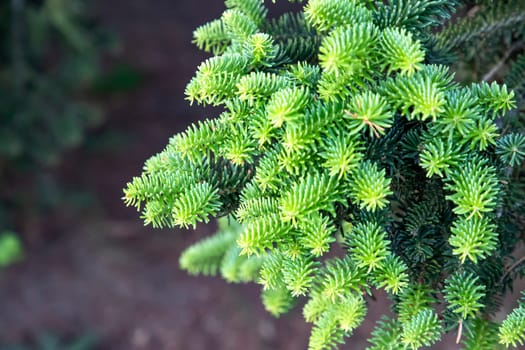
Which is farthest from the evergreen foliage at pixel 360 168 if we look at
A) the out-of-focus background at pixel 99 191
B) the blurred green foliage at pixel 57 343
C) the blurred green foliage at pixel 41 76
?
the blurred green foliage at pixel 57 343

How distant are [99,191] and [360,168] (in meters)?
4.22

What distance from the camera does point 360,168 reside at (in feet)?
2.64

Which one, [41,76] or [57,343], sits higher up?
[41,76]

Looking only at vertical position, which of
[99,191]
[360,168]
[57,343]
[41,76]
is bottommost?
[360,168]

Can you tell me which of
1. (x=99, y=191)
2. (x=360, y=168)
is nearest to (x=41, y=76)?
(x=99, y=191)

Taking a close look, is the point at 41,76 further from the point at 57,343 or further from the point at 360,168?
the point at 360,168

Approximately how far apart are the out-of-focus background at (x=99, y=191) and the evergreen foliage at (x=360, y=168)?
6.86 ft

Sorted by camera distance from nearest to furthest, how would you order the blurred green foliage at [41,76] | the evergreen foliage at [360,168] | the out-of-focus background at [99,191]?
the evergreen foliage at [360,168], the blurred green foliage at [41,76], the out-of-focus background at [99,191]

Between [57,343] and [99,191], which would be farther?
[99,191]

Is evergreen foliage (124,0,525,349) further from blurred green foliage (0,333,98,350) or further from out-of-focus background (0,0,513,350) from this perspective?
blurred green foliage (0,333,98,350)

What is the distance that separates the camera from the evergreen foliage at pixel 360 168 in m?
0.79

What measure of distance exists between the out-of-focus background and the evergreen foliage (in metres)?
2.09

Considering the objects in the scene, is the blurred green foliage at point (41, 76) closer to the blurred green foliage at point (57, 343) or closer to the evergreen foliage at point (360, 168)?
the blurred green foliage at point (57, 343)

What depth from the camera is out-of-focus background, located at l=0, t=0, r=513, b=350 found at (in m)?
3.14
